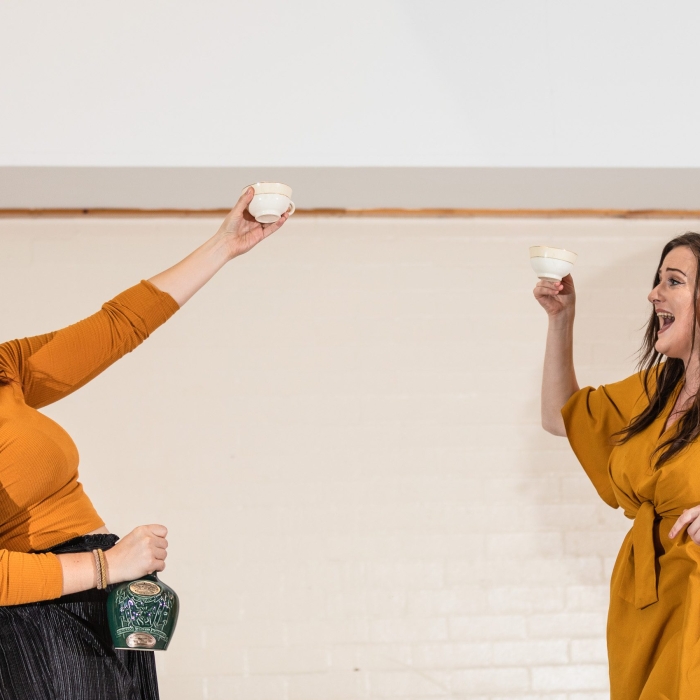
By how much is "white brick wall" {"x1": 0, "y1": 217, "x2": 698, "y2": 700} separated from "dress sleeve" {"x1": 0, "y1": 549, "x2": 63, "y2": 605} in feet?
5.57

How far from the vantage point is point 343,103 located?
2.73m

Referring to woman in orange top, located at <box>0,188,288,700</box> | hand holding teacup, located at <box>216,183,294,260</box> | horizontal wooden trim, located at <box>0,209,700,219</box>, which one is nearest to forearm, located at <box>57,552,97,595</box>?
woman in orange top, located at <box>0,188,288,700</box>

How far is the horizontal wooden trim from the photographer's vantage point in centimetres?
324

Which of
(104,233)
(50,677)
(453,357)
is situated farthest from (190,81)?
(50,677)

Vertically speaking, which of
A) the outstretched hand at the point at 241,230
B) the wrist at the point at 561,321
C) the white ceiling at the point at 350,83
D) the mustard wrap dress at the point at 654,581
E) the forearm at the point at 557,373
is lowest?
the mustard wrap dress at the point at 654,581

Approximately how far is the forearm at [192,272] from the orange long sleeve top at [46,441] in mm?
27

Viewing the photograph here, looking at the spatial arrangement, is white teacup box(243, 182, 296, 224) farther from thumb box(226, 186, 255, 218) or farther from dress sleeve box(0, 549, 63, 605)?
dress sleeve box(0, 549, 63, 605)

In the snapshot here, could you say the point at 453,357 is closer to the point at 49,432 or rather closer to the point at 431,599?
the point at 431,599

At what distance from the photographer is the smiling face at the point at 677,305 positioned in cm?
191

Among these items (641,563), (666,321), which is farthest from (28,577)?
(666,321)

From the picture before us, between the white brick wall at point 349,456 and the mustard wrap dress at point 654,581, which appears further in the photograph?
the white brick wall at point 349,456

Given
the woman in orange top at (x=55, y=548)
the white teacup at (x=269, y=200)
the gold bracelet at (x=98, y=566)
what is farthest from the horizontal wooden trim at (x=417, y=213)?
the gold bracelet at (x=98, y=566)

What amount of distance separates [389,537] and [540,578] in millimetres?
617

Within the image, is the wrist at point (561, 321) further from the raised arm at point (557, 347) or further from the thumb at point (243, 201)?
the thumb at point (243, 201)
